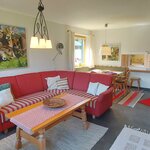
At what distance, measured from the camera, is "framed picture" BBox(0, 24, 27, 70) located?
10.6 feet

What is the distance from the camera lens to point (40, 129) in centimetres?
175

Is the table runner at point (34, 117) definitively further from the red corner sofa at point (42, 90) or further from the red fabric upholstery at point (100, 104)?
the red fabric upholstery at point (100, 104)

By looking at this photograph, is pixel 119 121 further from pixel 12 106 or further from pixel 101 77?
pixel 12 106

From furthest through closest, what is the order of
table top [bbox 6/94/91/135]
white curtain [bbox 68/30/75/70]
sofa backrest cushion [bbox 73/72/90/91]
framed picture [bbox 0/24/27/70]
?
white curtain [bbox 68/30/75/70] → sofa backrest cushion [bbox 73/72/90/91] → framed picture [bbox 0/24/27/70] → table top [bbox 6/94/91/135]

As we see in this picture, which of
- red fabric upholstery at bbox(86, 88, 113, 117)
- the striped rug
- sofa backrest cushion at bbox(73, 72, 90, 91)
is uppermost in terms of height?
sofa backrest cushion at bbox(73, 72, 90, 91)

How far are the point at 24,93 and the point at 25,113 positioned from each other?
140cm

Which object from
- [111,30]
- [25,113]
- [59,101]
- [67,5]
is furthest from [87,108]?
[111,30]

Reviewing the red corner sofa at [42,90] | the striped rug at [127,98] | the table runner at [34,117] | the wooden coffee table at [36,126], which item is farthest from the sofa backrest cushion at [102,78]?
the table runner at [34,117]

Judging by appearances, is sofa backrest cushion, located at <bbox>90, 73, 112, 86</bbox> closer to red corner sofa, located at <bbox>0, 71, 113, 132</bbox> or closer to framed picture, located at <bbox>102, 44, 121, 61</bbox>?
red corner sofa, located at <bbox>0, 71, 113, 132</bbox>

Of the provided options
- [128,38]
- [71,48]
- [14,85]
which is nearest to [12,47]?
[14,85]

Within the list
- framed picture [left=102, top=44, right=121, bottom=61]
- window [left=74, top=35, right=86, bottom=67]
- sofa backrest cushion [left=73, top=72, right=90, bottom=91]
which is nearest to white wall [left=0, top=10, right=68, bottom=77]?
window [left=74, top=35, right=86, bottom=67]

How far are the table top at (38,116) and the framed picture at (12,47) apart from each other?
64.9 inches

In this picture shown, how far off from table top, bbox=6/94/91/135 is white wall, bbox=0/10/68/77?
1.66 metres

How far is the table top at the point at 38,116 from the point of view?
5.75 feet
